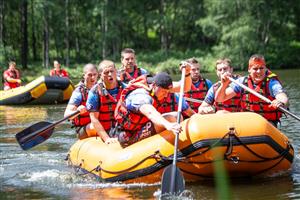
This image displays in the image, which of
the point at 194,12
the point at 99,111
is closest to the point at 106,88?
the point at 99,111

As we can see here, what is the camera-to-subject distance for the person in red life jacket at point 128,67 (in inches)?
324

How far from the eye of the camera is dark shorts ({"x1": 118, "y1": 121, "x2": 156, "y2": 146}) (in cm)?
618

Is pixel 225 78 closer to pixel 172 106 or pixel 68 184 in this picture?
pixel 172 106

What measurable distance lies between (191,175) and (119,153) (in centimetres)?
77

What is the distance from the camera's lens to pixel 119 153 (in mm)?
6090

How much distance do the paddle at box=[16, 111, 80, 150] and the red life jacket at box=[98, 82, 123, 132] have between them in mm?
405

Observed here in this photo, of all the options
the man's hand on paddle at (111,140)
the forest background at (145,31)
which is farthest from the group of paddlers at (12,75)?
the forest background at (145,31)

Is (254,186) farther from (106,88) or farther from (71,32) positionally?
(71,32)

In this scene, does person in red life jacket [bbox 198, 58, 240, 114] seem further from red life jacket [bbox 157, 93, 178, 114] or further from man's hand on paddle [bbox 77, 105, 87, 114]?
man's hand on paddle [bbox 77, 105, 87, 114]

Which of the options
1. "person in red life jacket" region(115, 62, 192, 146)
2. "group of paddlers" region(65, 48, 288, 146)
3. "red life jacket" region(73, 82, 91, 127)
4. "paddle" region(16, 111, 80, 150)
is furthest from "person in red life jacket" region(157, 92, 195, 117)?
"red life jacket" region(73, 82, 91, 127)

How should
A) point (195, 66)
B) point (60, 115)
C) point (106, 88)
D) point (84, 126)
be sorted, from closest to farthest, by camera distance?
point (106, 88) → point (84, 126) → point (195, 66) → point (60, 115)

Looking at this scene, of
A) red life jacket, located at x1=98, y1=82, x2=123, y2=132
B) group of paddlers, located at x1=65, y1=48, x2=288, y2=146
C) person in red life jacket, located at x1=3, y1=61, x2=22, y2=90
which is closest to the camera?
group of paddlers, located at x1=65, y1=48, x2=288, y2=146

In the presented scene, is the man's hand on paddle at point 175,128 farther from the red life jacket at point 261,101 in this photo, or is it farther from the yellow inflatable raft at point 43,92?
the yellow inflatable raft at point 43,92

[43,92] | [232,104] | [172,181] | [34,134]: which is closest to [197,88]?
[232,104]
